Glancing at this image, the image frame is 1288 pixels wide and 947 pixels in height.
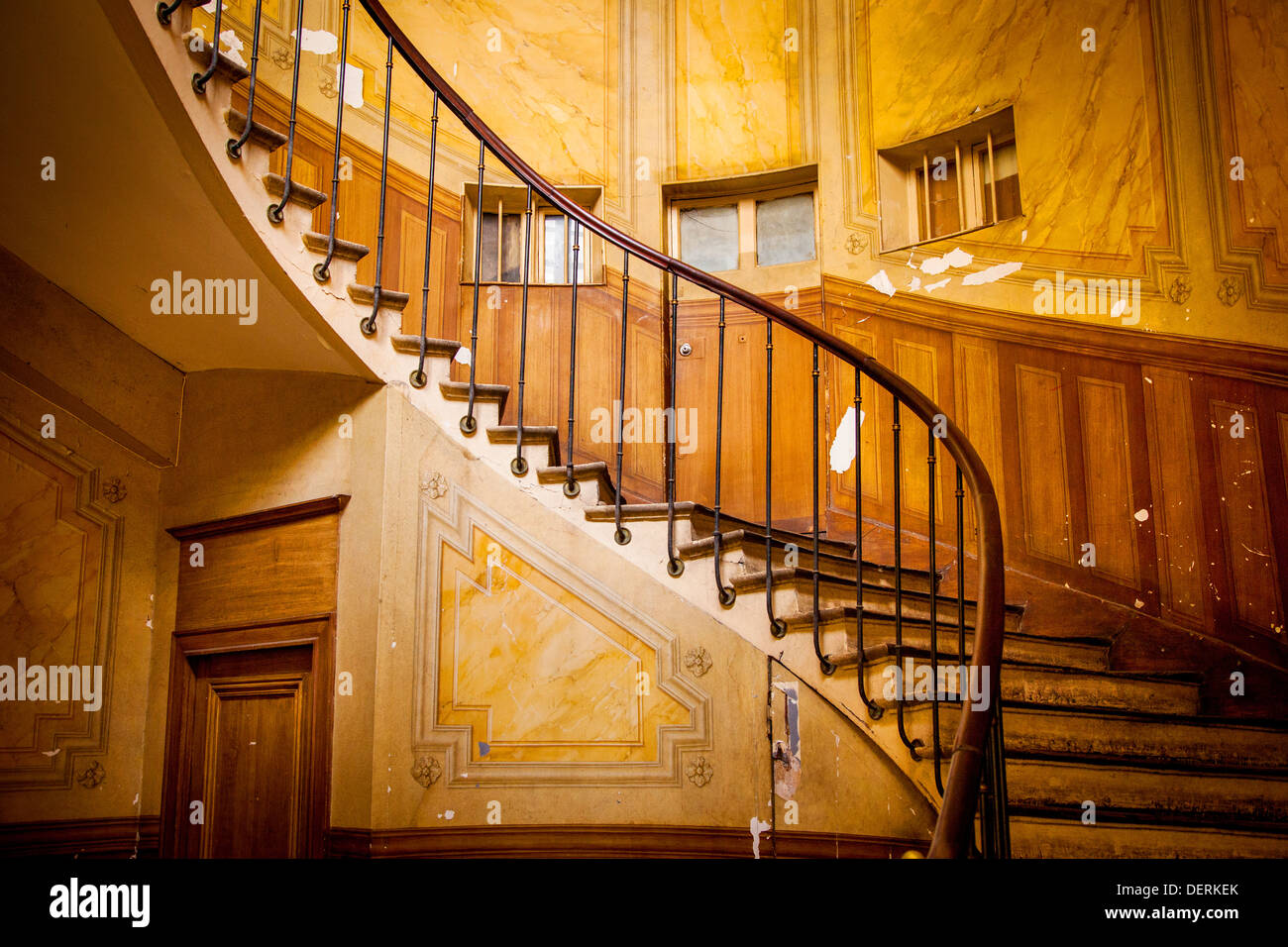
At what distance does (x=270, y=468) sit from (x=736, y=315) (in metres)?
2.10

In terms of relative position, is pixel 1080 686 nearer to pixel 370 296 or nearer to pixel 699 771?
pixel 699 771

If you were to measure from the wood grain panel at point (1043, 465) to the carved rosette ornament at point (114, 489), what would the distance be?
3.24m

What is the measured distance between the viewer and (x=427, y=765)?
2.90 m

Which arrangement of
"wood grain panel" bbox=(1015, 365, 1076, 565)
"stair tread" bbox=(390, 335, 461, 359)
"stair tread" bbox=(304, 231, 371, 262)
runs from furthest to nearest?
"wood grain panel" bbox=(1015, 365, 1076, 565) → "stair tread" bbox=(390, 335, 461, 359) → "stair tread" bbox=(304, 231, 371, 262)

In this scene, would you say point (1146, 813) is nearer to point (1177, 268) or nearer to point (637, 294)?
point (1177, 268)

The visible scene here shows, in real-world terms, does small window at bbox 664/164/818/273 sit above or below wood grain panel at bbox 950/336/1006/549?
above

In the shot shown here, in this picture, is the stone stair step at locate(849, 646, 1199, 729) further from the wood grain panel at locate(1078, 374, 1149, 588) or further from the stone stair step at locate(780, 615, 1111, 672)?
the wood grain panel at locate(1078, 374, 1149, 588)

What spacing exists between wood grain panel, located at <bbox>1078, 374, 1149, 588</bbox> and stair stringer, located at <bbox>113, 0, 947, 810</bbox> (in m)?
1.50

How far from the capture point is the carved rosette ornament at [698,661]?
2.86 meters

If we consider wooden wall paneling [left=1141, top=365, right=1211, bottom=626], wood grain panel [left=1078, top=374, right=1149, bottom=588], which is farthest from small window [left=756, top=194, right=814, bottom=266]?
wooden wall paneling [left=1141, top=365, right=1211, bottom=626]

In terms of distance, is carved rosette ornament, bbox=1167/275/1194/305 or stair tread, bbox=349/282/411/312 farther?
carved rosette ornament, bbox=1167/275/1194/305

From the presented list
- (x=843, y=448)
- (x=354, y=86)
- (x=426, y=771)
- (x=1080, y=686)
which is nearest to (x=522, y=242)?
(x=354, y=86)

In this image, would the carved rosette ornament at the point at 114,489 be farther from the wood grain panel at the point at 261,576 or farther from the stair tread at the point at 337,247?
the stair tread at the point at 337,247

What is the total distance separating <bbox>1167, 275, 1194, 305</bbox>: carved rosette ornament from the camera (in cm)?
363
